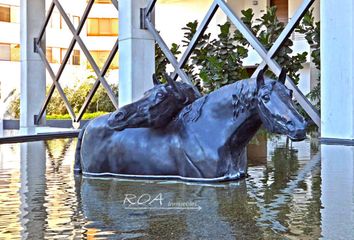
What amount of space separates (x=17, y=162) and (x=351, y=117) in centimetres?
377

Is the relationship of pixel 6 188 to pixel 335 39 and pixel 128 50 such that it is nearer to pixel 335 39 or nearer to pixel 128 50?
pixel 335 39

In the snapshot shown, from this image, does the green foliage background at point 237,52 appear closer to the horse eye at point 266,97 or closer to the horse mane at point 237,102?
the horse mane at point 237,102

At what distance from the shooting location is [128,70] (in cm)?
920

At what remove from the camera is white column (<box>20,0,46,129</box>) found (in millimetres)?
13008

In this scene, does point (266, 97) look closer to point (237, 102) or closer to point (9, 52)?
point (237, 102)

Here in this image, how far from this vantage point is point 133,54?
9203 mm


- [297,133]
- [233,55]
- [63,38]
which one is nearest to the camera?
[297,133]

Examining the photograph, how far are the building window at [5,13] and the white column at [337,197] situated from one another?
1474 inches

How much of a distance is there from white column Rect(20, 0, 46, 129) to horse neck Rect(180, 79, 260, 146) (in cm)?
1036

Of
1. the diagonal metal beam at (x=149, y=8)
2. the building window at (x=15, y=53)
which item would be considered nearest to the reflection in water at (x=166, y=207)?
the diagonal metal beam at (x=149, y=8)

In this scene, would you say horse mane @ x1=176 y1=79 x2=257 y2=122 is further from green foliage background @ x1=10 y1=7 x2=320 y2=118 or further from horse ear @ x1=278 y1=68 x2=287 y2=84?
green foliage background @ x1=10 y1=7 x2=320 y2=118

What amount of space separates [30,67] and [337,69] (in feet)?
27.4

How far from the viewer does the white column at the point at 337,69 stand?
21.5ft

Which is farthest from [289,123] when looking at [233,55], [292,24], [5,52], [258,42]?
[5,52]
